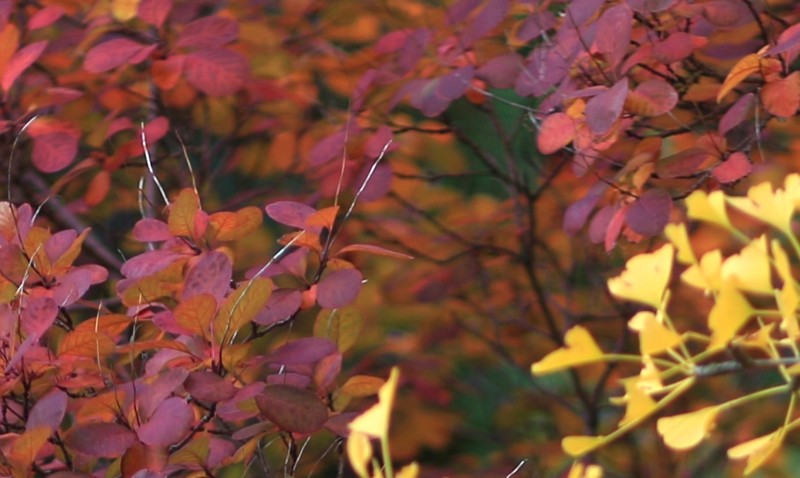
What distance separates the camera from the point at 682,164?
3.30 ft

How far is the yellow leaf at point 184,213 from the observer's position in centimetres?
90

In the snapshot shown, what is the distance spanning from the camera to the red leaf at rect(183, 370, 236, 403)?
0.81 m

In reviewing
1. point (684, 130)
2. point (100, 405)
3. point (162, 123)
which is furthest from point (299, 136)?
point (100, 405)

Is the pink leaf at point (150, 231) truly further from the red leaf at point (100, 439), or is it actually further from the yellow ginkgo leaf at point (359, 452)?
the yellow ginkgo leaf at point (359, 452)

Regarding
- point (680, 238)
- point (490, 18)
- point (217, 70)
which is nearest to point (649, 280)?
point (680, 238)

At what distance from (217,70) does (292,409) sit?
0.66 meters

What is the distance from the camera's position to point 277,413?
2.70ft

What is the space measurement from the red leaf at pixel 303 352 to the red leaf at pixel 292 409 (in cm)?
5

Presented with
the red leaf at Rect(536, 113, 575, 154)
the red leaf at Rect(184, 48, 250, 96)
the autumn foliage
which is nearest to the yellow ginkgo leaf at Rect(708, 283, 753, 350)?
the autumn foliage

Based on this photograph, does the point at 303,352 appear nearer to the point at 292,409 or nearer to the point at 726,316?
the point at 292,409

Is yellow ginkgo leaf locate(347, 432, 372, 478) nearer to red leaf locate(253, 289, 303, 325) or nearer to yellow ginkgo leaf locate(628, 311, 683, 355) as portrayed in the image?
yellow ginkgo leaf locate(628, 311, 683, 355)

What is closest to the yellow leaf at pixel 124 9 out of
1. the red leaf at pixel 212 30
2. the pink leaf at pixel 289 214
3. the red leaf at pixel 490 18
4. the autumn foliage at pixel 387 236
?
the autumn foliage at pixel 387 236

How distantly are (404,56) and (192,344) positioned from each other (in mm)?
646

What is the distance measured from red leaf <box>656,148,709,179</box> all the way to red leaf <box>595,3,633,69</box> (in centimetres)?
11
